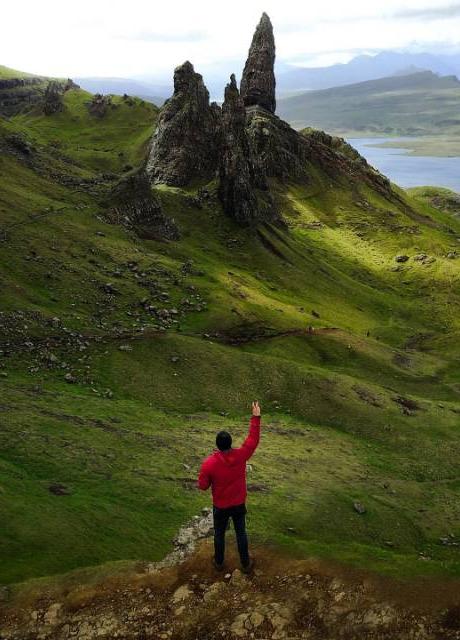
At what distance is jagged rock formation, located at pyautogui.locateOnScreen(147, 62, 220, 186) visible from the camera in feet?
438

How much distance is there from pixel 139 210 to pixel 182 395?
46305 mm

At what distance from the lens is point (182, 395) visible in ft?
150

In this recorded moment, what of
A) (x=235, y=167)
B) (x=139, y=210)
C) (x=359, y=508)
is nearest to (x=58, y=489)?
(x=359, y=508)

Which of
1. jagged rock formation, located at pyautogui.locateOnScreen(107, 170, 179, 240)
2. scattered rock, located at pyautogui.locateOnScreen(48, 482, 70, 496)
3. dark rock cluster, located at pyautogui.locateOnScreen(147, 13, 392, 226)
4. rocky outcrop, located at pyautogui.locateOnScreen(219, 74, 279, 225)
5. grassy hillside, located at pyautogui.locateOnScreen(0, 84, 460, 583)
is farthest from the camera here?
dark rock cluster, located at pyautogui.locateOnScreen(147, 13, 392, 226)

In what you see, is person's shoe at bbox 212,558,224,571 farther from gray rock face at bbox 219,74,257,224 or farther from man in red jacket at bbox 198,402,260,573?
gray rock face at bbox 219,74,257,224

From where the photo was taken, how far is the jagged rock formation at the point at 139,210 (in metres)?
81.1

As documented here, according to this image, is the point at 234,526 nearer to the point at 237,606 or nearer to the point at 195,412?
the point at 237,606

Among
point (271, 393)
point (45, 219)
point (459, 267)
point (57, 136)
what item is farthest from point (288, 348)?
point (57, 136)

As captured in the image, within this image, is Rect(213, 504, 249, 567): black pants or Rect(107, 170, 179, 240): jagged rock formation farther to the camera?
Rect(107, 170, 179, 240): jagged rock formation

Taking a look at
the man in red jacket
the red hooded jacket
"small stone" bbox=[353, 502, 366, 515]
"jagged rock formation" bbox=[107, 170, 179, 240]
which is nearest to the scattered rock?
the man in red jacket

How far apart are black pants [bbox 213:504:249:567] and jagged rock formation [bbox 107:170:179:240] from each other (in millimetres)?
64415

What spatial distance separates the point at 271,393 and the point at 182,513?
25.4 metres

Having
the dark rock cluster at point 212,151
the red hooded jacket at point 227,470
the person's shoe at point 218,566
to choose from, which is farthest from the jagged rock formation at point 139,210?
the red hooded jacket at point 227,470

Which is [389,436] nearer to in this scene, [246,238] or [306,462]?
[306,462]
